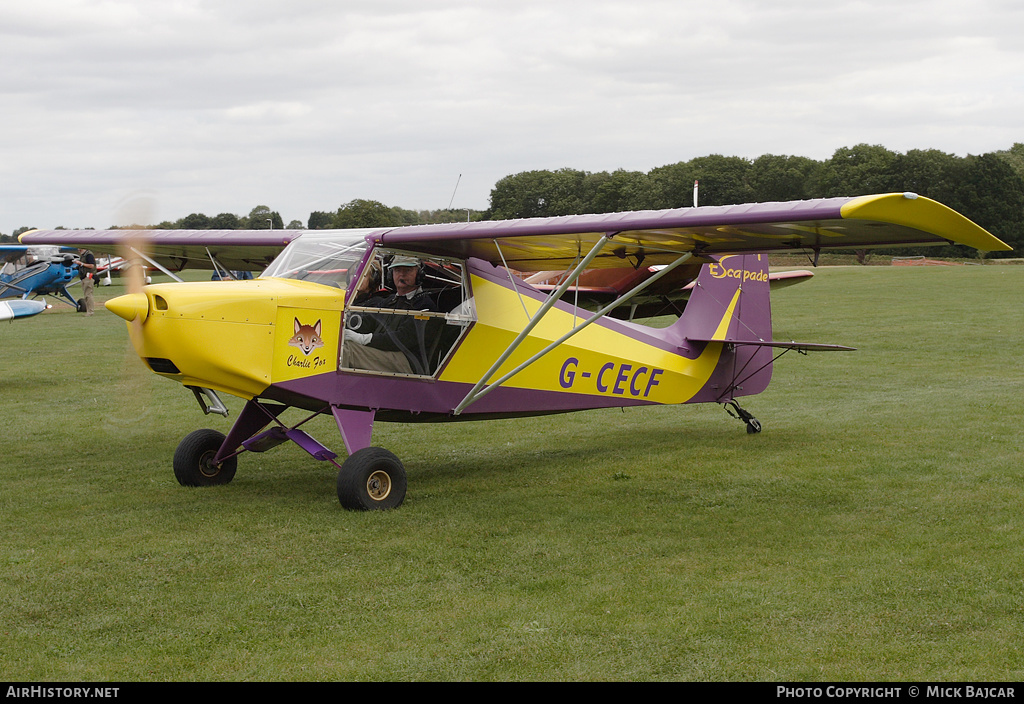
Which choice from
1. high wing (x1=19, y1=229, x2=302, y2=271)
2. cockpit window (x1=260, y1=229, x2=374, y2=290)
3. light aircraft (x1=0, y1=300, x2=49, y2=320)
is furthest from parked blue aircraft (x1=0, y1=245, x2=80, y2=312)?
cockpit window (x1=260, y1=229, x2=374, y2=290)

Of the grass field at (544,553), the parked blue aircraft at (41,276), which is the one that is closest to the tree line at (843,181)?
the parked blue aircraft at (41,276)

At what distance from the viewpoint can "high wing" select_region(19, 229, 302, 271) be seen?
9.27 m

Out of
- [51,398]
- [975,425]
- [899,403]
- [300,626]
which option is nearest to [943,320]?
[899,403]

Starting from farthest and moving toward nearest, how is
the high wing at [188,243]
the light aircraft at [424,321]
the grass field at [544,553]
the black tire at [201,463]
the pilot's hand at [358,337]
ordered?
the high wing at [188,243] < the black tire at [201,463] < the pilot's hand at [358,337] < the light aircraft at [424,321] < the grass field at [544,553]

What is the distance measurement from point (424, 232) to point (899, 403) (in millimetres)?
7666

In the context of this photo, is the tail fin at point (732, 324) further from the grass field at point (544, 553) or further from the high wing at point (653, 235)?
the high wing at point (653, 235)

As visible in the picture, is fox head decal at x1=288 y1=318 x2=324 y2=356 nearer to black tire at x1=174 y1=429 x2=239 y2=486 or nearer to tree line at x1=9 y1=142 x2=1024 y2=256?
black tire at x1=174 y1=429 x2=239 y2=486

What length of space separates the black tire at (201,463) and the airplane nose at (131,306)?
192 cm

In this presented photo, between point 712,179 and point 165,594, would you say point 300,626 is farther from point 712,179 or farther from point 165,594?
point 712,179

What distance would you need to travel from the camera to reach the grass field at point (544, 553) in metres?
4.58

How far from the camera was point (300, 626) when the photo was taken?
502 centimetres

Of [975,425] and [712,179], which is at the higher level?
[712,179]

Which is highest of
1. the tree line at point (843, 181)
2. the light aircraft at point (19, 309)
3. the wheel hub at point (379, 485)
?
the tree line at point (843, 181)

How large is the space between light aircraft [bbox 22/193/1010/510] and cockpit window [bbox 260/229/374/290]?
16mm
